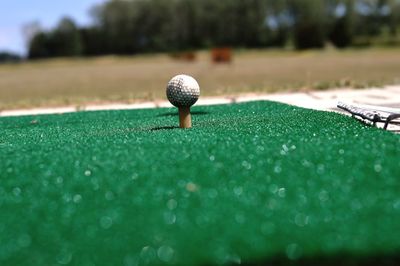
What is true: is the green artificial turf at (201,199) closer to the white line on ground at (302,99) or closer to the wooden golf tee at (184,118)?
the wooden golf tee at (184,118)

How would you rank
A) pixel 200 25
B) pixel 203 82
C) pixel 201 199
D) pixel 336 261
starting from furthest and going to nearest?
pixel 200 25 < pixel 203 82 < pixel 201 199 < pixel 336 261

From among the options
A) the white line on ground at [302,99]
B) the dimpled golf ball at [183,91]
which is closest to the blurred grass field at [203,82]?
the white line on ground at [302,99]

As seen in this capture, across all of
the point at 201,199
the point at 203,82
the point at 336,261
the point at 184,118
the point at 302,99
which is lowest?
the point at 203,82

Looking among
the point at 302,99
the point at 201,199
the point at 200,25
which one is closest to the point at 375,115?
the point at 201,199

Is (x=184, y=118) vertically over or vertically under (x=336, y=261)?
over

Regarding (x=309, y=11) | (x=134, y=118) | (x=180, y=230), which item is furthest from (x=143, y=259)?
(x=309, y=11)

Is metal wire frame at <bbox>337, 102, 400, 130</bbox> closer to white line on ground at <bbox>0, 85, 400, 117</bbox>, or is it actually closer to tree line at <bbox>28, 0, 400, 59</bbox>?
white line on ground at <bbox>0, 85, 400, 117</bbox>

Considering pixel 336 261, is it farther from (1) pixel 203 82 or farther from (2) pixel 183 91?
(1) pixel 203 82
